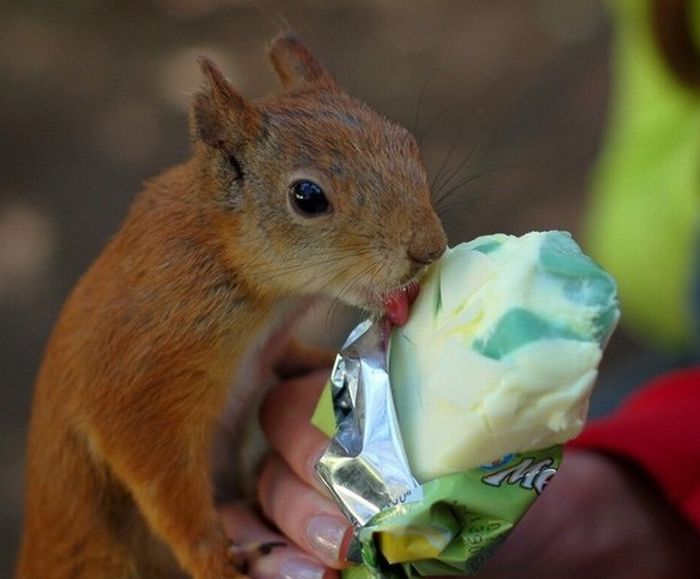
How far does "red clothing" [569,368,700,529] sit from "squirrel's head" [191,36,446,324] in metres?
0.74

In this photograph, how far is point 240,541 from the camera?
57.7 inches

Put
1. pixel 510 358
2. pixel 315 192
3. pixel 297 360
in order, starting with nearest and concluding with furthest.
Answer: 1. pixel 510 358
2. pixel 315 192
3. pixel 297 360

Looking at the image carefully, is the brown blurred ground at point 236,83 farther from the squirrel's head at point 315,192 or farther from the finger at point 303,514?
the squirrel's head at point 315,192

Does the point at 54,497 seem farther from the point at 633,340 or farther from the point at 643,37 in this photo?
the point at 633,340

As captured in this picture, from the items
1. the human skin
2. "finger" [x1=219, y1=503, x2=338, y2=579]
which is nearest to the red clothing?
the human skin

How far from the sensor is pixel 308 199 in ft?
4.18

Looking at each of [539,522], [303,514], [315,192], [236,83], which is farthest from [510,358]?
[236,83]

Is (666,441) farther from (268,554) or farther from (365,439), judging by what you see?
(365,439)

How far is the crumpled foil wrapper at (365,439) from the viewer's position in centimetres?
108

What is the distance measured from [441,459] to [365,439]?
0.32ft

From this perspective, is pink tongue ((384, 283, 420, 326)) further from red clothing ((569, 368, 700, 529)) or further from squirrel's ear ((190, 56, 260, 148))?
red clothing ((569, 368, 700, 529))

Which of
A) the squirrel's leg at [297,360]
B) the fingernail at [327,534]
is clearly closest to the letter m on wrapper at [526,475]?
the fingernail at [327,534]

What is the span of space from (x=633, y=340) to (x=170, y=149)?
172 cm

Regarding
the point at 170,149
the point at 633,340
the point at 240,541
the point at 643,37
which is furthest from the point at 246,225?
the point at 170,149
